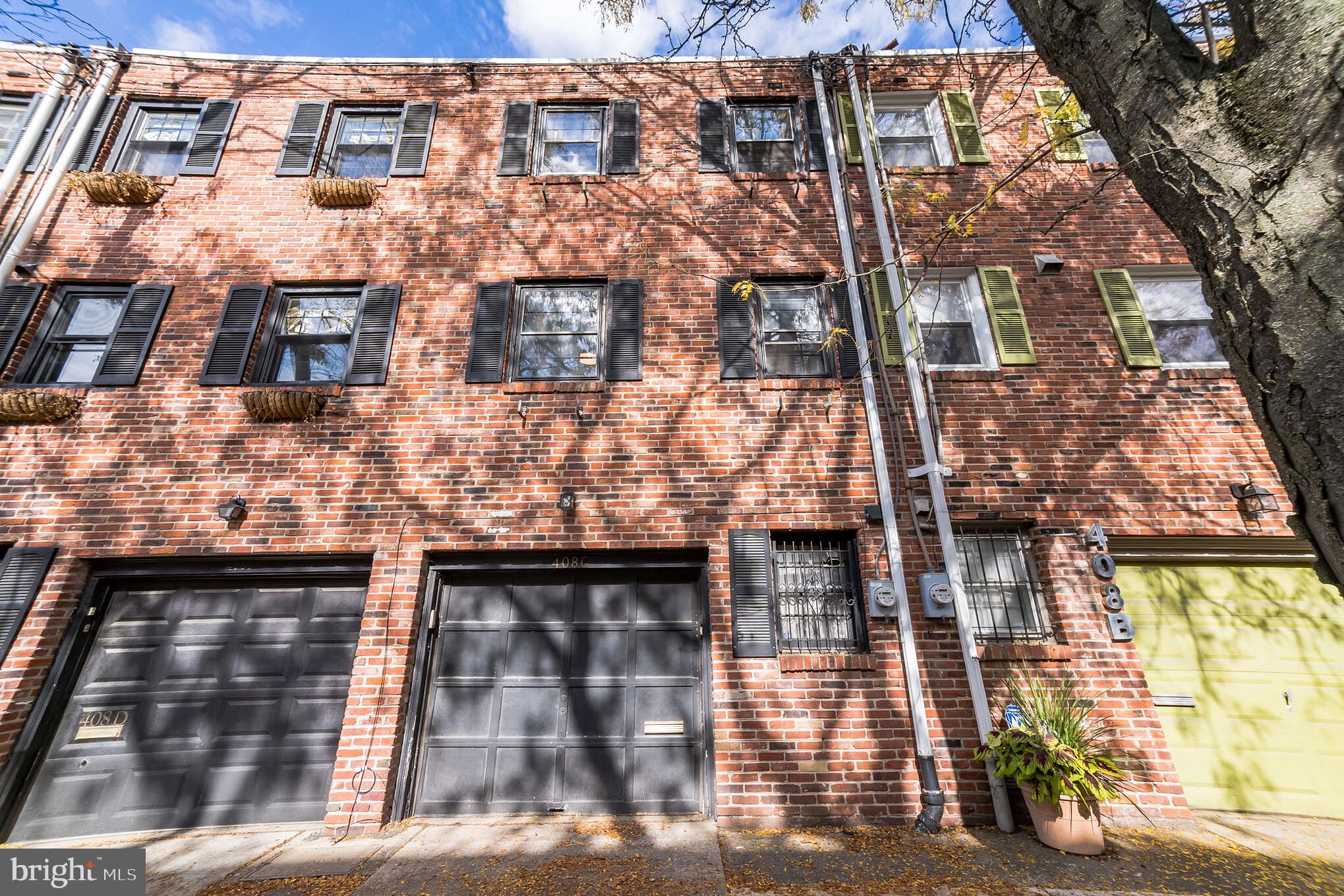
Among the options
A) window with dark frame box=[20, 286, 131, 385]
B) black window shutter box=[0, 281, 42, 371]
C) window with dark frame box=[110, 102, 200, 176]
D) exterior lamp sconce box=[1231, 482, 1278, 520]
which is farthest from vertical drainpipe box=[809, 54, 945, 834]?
black window shutter box=[0, 281, 42, 371]

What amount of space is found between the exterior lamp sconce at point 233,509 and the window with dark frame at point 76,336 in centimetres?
229

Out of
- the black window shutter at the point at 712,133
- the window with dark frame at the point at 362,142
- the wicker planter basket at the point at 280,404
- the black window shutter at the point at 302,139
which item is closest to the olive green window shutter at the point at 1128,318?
the black window shutter at the point at 712,133

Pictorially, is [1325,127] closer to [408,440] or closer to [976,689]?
[976,689]

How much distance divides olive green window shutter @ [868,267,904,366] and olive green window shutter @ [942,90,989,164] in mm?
2185

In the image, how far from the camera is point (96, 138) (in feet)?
21.4

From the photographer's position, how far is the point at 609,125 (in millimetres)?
6875

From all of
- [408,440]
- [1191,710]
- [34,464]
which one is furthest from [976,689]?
[34,464]

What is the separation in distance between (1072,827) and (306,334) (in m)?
8.22

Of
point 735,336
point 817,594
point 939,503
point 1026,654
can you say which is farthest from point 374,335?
point 1026,654

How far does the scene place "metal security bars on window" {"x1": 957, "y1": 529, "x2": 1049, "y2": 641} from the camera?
193 inches

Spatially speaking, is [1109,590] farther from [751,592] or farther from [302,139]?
[302,139]

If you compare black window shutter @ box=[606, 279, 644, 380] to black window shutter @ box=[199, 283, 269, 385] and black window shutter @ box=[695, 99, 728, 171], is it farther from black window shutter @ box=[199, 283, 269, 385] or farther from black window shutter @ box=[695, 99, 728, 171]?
black window shutter @ box=[199, 283, 269, 385]

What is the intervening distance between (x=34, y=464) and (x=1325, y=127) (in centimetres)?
888

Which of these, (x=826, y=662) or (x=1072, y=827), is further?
(x=826, y=662)
